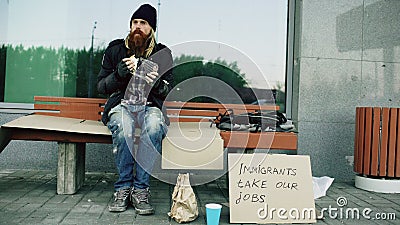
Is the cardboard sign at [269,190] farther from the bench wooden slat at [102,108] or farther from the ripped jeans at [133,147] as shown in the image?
the bench wooden slat at [102,108]

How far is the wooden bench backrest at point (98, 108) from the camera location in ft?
14.4

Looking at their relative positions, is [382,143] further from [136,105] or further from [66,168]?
[66,168]

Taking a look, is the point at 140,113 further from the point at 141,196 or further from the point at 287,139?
the point at 287,139

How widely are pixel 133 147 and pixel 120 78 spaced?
500mm

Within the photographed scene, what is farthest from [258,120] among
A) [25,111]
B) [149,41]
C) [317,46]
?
[25,111]

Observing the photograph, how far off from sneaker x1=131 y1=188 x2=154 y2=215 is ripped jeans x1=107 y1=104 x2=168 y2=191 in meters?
0.04

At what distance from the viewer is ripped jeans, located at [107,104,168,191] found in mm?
3180

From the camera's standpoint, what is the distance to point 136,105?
343 cm

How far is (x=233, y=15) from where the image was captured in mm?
5062

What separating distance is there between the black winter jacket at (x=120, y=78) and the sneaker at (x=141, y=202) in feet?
2.16

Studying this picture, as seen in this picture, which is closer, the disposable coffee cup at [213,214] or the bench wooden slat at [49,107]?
the disposable coffee cup at [213,214]

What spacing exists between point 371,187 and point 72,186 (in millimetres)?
2453

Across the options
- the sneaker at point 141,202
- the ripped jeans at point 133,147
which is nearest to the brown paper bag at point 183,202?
the sneaker at point 141,202

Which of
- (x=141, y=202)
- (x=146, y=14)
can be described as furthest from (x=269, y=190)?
(x=146, y=14)
